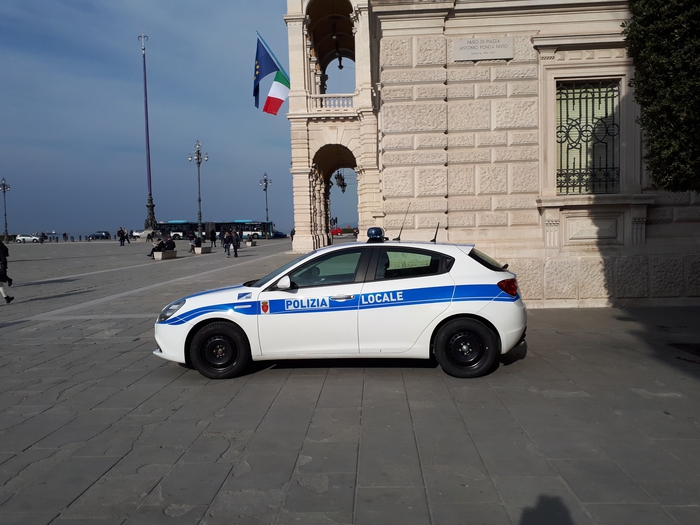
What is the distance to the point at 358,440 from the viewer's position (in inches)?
178

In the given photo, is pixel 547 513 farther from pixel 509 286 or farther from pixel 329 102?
pixel 329 102

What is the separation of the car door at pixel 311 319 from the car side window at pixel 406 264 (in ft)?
0.97

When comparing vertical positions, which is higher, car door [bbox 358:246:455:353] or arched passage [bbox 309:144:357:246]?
arched passage [bbox 309:144:357:246]

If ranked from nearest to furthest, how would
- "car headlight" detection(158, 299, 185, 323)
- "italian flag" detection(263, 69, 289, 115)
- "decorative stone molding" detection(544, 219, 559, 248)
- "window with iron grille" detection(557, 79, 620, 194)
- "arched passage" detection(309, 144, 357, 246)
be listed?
Result: "car headlight" detection(158, 299, 185, 323) < "decorative stone molding" detection(544, 219, 559, 248) < "window with iron grille" detection(557, 79, 620, 194) < "italian flag" detection(263, 69, 289, 115) < "arched passage" detection(309, 144, 357, 246)

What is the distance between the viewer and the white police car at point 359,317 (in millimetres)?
6246

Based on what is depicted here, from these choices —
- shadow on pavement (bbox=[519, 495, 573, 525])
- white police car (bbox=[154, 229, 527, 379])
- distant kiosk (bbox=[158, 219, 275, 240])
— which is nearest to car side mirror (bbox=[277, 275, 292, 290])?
white police car (bbox=[154, 229, 527, 379])

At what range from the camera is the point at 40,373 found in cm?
688

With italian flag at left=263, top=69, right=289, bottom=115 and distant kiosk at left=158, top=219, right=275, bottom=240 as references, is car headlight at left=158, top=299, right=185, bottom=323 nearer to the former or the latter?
italian flag at left=263, top=69, right=289, bottom=115

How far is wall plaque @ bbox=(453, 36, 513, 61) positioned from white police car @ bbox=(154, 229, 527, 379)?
6010 mm

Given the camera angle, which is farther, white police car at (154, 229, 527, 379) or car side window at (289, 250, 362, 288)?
car side window at (289, 250, 362, 288)

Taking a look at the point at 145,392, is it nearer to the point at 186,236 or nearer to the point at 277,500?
the point at 277,500

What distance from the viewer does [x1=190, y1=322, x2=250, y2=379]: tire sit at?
6.38 m

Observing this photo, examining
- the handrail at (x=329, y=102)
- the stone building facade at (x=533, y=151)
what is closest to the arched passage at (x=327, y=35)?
the handrail at (x=329, y=102)

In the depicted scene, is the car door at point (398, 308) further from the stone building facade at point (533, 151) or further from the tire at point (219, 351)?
the stone building facade at point (533, 151)
